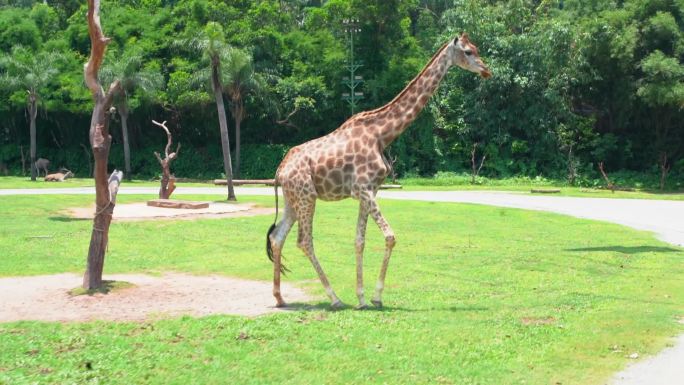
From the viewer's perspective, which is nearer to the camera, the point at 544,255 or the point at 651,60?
the point at 544,255

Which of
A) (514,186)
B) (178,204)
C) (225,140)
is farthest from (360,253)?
(514,186)

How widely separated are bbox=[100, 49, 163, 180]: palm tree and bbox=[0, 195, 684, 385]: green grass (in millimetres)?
27447

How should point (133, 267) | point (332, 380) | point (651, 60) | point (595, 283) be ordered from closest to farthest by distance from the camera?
point (332, 380) → point (595, 283) → point (133, 267) → point (651, 60)

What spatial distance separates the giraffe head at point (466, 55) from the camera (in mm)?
12539

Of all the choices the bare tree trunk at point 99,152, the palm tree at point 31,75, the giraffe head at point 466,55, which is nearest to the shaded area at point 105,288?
the bare tree trunk at point 99,152

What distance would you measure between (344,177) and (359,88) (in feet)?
136

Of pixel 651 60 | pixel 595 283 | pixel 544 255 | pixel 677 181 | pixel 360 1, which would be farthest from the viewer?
pixel 360 1

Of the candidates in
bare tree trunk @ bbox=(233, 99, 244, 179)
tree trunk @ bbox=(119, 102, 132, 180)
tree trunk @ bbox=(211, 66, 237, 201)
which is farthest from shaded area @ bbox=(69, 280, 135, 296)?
tree trunk @ bbox=(119, 102, 132, 180)

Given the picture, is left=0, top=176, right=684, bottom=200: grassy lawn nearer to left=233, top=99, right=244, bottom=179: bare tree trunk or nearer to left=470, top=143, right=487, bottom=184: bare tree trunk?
left=470, top=143, right=487, bottom=184: bare tree trunk

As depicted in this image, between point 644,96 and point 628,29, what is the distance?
13.8 ft

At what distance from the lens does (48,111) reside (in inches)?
2138

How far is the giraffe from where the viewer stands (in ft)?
37.9

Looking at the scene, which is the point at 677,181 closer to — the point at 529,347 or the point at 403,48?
the point at 403,48

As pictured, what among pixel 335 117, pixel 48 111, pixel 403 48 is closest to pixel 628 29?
pixel 403 48
